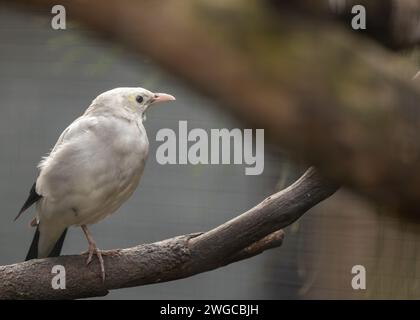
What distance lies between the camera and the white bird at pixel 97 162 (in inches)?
44.6

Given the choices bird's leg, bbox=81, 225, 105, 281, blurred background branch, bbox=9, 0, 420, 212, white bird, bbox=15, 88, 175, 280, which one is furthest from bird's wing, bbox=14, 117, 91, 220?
blurred background branch, bbox=9, 0, 420, 212

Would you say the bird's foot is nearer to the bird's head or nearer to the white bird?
the white bird

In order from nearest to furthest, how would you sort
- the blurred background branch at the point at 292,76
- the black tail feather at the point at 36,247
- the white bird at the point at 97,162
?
the blurred background branch at the point at 292,76 → the white bird at the point at 97,162 → the black tail feather at the point at 36,247

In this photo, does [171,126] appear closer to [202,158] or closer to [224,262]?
[202,158]

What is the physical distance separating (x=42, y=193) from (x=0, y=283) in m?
0.17

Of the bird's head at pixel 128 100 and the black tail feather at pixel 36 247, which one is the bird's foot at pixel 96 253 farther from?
the bird's head at pixel 128 100

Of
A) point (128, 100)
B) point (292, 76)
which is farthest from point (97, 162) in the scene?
point (292, 76)

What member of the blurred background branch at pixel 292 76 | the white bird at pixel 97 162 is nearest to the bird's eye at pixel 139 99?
the white bird at pixel 97 162

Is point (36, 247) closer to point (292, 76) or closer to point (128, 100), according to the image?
point (128, 100)

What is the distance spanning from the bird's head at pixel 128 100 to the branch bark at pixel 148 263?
237 mm

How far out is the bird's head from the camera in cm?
116

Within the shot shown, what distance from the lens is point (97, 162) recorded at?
1133 millimetres

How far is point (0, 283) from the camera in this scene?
47.1 inches

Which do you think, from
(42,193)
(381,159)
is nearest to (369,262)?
(42,193)
